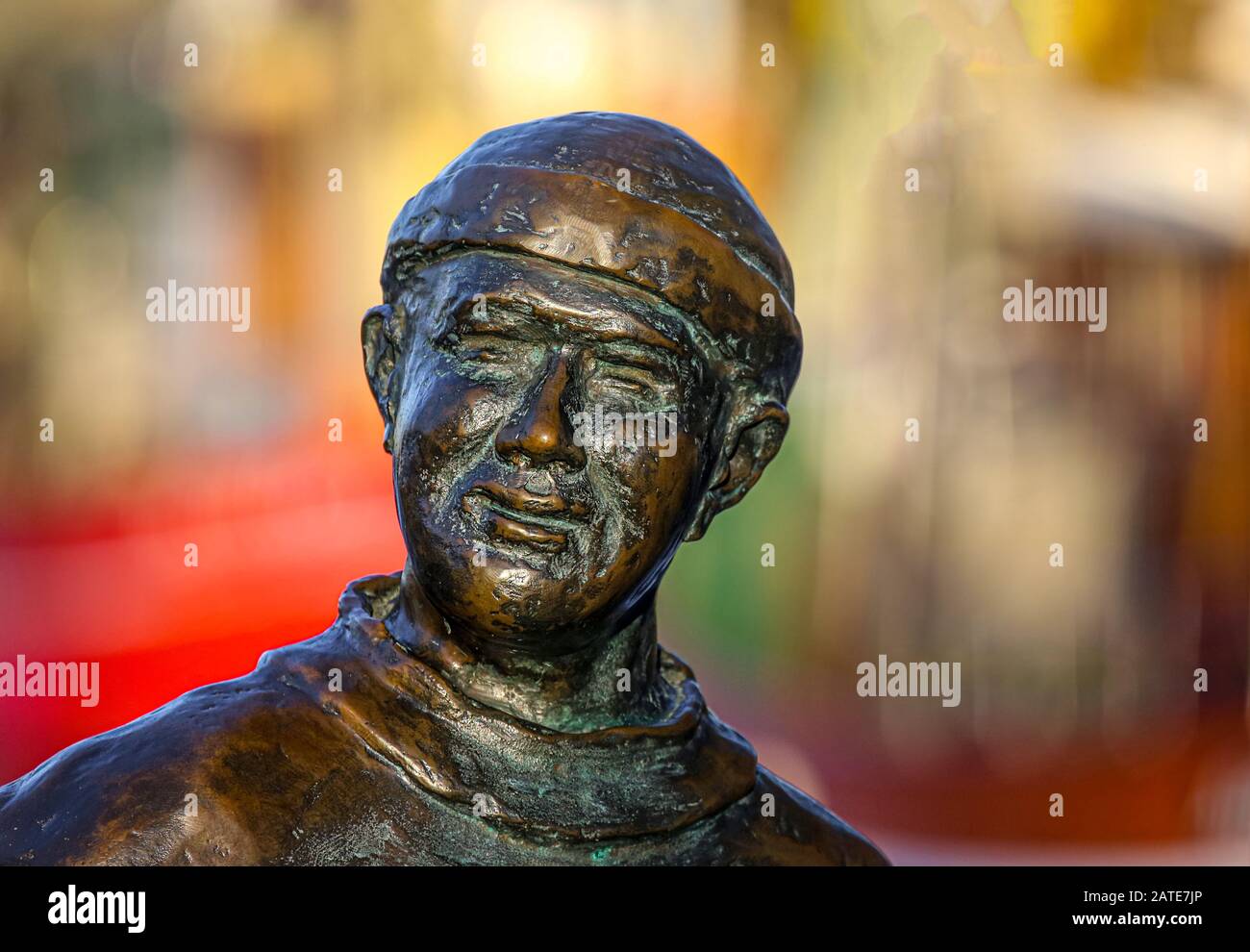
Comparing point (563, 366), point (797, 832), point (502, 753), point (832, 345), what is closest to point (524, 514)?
point (563, 366)

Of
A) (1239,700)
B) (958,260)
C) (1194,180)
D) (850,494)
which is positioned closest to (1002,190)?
(958,260)

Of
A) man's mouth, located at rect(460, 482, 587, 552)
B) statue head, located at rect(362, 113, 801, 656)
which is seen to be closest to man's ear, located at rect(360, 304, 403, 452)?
statue head, located at rect(362, 113, 801, 656)

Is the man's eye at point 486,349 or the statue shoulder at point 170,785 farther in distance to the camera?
the man's eye at point 486,349

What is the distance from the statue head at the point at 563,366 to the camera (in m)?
3.57

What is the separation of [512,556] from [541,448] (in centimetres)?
21

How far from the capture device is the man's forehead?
3.59m

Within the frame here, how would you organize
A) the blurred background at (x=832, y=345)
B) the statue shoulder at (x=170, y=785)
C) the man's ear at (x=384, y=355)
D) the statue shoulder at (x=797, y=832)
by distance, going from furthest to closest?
the blurred background at (x=832, y=345) → the statue shoulder at (x=797, y=832) → the man's ear at (x=384, y=355) → the statue shoulder at (x=170, y=785)

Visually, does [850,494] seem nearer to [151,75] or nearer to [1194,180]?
[1194,180]

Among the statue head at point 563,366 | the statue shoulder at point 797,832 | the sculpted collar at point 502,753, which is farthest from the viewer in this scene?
the statue shoulder at point 797,832

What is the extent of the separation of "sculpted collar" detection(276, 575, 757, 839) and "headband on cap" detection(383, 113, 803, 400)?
0.78 metres

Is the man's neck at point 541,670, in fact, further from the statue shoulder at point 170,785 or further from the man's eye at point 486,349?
the man's eye at point 486,349

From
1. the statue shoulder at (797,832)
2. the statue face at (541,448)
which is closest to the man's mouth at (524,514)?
the statue face at (541,448)

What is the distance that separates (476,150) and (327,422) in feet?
10.7

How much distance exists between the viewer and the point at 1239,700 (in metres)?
7.55
